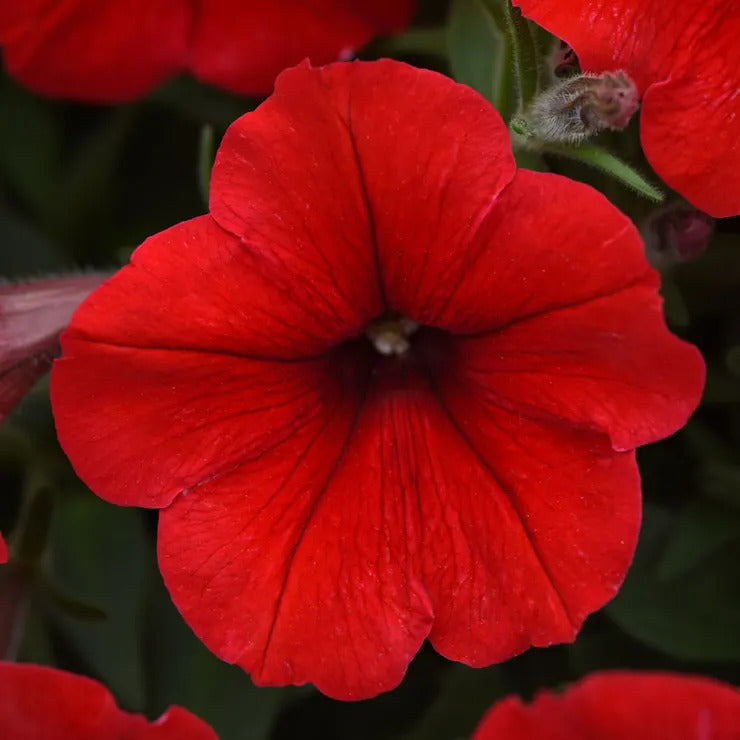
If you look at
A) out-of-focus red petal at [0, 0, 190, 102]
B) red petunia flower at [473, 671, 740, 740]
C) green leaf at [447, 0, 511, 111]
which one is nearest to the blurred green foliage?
green leaf at [447, 0, 511, 111]

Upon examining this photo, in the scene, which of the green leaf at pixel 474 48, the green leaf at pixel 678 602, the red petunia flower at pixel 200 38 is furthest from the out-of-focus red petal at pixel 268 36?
the green leaf at pixel 678 602

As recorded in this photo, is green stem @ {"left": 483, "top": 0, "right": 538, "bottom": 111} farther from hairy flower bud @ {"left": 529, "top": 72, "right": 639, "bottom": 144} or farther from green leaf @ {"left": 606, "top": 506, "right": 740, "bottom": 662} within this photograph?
green leaf @ {"left": 606, "top": 506, "right": 740, "bottom": 662}

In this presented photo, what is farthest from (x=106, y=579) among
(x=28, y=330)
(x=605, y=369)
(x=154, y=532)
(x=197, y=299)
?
(x=605, y=369)

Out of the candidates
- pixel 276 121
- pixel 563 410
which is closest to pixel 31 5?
pixel 276 121

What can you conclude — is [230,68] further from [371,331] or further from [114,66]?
[371,331]

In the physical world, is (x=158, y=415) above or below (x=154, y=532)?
above

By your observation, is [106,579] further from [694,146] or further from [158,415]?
[694,146]
